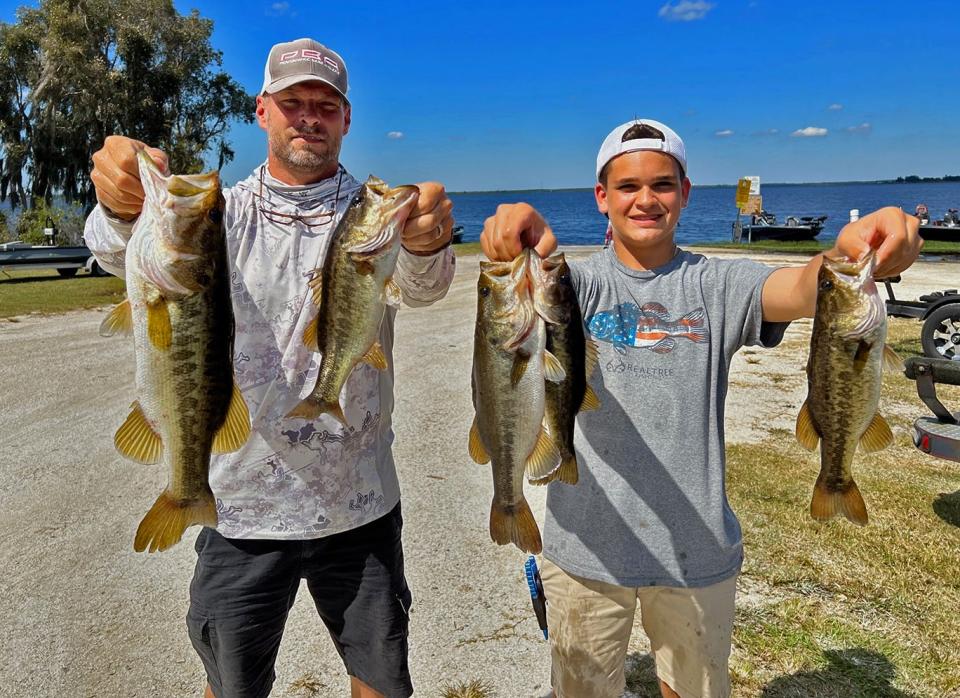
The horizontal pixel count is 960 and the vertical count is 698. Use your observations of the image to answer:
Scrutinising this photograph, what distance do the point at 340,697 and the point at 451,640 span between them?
0.87m

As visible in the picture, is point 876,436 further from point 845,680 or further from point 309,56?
point 309,56

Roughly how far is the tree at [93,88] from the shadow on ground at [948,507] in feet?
94.8

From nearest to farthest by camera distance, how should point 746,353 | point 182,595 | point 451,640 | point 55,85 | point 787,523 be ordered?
1. point 451,640
2. point 182,595
3. point 787,523
4. point 746,353
5. point 55,85

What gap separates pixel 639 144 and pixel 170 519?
266 cm

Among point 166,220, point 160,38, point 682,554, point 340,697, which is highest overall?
point 160,38

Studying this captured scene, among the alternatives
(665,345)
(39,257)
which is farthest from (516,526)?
(39,257)

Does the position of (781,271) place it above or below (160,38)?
below

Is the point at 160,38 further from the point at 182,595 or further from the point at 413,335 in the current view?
the point at 182,595

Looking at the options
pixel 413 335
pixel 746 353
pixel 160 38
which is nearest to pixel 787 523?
pixel 746 353

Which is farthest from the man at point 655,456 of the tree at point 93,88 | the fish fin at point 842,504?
the tree at point 93,88

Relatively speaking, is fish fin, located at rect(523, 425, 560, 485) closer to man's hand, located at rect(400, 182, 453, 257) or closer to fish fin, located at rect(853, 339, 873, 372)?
man's hand, located at rect(400, 182, 453, 257)

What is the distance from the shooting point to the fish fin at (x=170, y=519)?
279 centimetres

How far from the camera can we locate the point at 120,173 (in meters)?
2.65

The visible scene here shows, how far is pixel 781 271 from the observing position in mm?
3232
